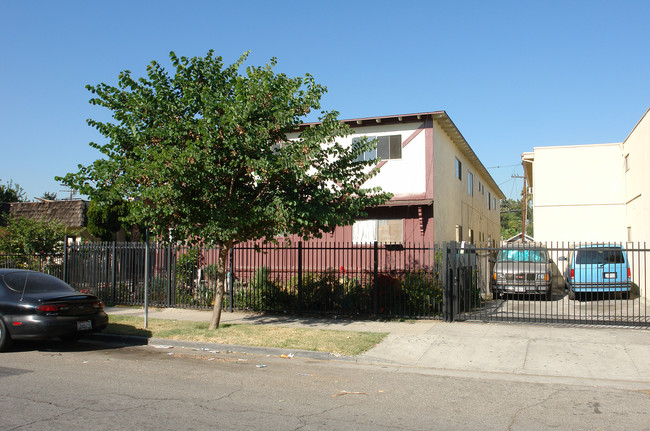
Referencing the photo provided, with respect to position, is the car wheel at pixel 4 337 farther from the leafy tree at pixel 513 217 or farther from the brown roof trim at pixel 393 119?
the leafy tree at pixel 513 217

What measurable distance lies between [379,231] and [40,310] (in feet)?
36.4

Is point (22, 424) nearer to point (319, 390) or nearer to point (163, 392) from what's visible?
point (163, 392)

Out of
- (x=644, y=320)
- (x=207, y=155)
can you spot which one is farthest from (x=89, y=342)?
(x=644, y=320)

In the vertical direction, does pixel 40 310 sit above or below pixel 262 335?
above

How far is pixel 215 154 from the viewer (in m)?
10.4

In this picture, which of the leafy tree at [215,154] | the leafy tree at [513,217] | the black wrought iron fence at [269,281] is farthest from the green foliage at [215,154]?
the leafy tree at [513,217]

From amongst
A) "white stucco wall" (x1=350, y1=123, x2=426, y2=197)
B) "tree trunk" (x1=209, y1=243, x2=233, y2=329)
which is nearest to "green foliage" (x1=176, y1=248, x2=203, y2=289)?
"tree trunk" (x1=209, y1=243, x2=233, y2=329)

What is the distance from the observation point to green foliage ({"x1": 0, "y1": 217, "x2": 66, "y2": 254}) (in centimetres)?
1902

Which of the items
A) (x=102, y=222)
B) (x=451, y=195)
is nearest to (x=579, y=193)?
(x=451, y=195)

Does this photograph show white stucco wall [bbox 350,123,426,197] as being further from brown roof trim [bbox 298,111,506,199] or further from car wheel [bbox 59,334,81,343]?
car wheel [bbox 59,334,81,343]

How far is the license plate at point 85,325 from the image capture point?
9677 millimetres

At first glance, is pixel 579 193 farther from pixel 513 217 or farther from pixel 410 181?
pixel 513 217

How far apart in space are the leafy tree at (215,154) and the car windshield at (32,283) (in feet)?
6.24

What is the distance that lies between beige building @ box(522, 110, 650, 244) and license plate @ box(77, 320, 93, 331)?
19.2m
